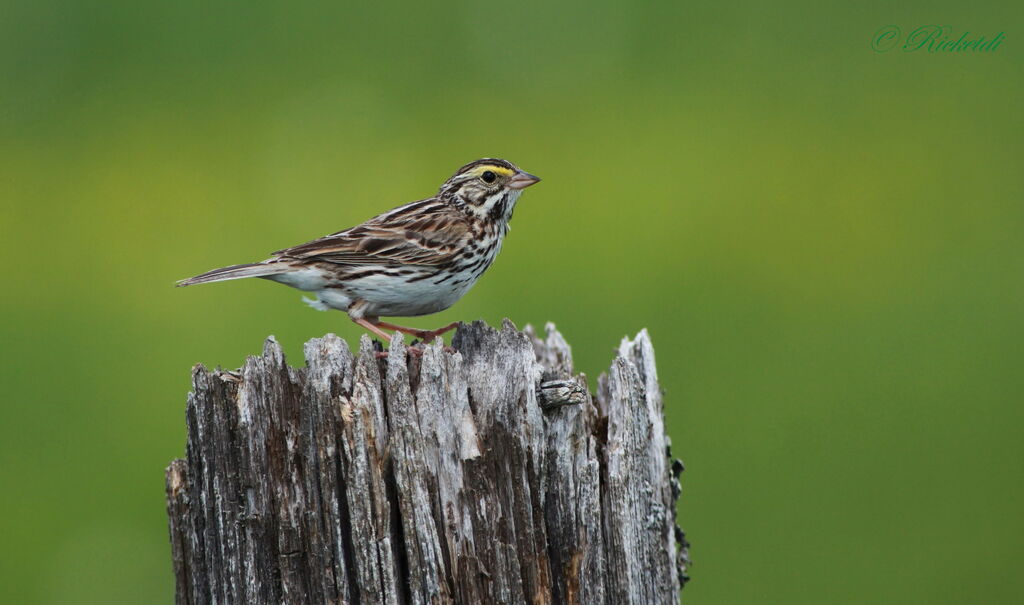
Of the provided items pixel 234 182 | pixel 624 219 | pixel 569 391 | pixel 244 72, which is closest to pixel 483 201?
pixel 569 391

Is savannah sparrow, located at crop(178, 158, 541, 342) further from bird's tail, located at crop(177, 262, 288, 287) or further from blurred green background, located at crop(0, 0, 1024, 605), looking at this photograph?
blurred green background, located at crop(0, 0, 1024, 605)

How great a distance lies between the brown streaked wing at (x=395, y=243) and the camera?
806 centimetres

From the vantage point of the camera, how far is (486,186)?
8719 millimetres

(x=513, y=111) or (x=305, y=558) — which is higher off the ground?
(x=513, y=111)

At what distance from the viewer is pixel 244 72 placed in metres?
17.6

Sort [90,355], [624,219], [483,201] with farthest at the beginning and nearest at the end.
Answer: [624,219]
[90,355]
[483,201]

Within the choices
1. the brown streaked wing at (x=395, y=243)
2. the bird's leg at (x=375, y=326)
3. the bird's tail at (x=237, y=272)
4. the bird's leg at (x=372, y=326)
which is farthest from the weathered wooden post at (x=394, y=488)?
the brown streaked wing at (x=395, y=243)

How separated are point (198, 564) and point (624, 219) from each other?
10.6 metres

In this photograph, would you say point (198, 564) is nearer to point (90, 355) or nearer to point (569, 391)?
point (569, 391)

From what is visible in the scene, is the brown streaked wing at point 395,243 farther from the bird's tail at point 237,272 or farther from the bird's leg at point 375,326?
the bird's leg at point 375,326

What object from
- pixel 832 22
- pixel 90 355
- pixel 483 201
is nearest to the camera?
pixel 483 201

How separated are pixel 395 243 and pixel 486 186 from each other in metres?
0.88

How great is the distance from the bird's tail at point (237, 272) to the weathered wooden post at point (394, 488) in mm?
2567

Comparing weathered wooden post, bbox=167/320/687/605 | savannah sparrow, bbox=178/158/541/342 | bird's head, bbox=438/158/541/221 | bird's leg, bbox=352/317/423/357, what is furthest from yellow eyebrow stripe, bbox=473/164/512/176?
weathered wooden post, bbox=167/320/687/605
